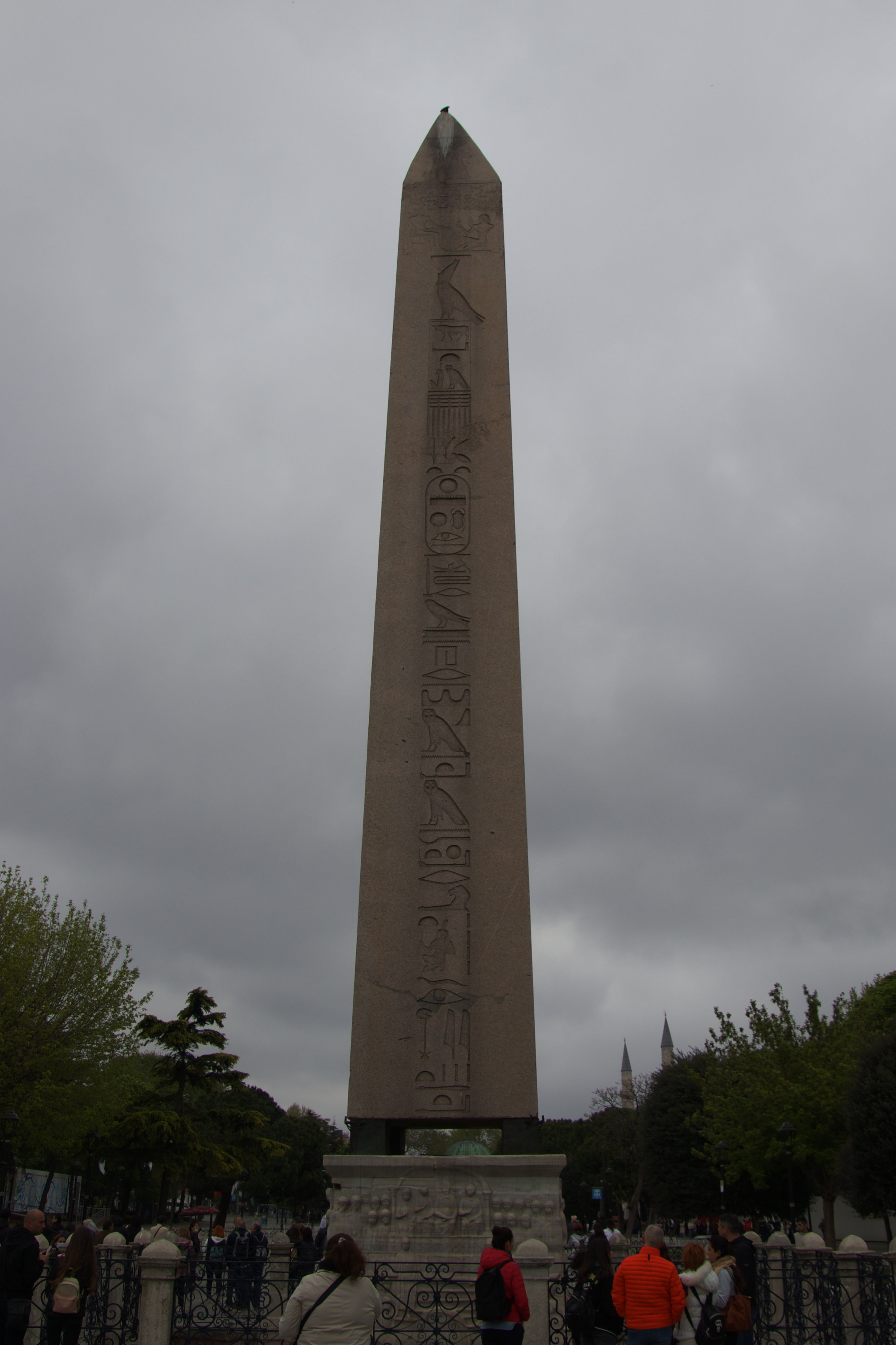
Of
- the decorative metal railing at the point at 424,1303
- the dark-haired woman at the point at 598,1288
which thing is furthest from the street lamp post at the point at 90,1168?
the dark-haired woman at the point at 598,1288

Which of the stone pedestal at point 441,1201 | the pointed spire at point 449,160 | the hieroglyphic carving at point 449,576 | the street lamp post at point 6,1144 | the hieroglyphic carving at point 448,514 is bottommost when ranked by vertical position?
the stone pedestal at point 441,1201

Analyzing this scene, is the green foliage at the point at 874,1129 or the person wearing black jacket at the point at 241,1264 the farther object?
the green foliage at the point at 874,1129

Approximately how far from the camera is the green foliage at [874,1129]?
24.7m

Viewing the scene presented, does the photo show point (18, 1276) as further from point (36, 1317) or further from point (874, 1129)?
point (874, 1129)

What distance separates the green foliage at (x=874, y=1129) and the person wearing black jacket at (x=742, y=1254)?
18.6 metres

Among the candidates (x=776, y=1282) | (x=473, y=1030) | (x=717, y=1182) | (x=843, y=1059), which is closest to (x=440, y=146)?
(x=473, y=1030)

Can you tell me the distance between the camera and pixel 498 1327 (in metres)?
5.80

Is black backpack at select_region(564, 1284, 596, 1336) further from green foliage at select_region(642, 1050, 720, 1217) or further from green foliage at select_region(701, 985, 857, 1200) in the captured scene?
green foliage at select_region(642, 1050, 720, 1217)

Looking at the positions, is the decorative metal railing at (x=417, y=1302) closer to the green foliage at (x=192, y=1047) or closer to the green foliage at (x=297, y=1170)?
the green foliage at (x=192, y=1047)

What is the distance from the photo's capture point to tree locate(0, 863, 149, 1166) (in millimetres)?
23453

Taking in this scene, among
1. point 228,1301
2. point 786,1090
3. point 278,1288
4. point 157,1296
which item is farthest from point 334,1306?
point 786,1090

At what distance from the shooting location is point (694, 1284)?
641 centimetres

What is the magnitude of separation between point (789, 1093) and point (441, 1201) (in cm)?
2401

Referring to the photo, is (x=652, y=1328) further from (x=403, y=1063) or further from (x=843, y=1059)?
(x=843, y=1059)
